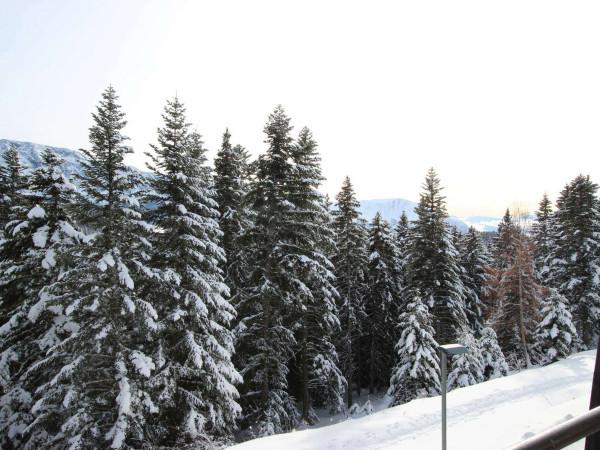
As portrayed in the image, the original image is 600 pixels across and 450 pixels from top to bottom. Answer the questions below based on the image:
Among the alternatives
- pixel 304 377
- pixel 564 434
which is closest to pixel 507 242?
pixel 304 377

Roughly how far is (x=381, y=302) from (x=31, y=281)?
24.1 meters

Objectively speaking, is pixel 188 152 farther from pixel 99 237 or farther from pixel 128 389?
pixel 128 389

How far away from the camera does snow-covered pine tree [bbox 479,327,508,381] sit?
77.0 ft

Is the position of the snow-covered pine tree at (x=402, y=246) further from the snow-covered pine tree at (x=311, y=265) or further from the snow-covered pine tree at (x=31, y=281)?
the snow-covered pine tree at (x=31, y=281)

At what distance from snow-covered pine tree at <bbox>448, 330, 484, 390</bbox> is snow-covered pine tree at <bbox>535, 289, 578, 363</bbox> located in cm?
426

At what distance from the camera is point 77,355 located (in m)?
12.4

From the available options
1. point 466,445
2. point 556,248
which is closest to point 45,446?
point 466,445

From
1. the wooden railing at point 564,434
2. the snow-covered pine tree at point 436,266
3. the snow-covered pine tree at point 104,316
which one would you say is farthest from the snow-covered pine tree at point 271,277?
the wooden railing at point 564,434

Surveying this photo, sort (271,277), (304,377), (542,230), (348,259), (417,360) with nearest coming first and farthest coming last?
(271,277)
(304,377)
(417,360)
(348,259)
(542,230)

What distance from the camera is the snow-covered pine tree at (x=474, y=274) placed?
124ft

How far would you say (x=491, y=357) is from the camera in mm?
24312

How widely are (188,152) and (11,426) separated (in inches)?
466

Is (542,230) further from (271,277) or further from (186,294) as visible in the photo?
(186,294)

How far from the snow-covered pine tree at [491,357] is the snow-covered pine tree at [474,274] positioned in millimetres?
12450
